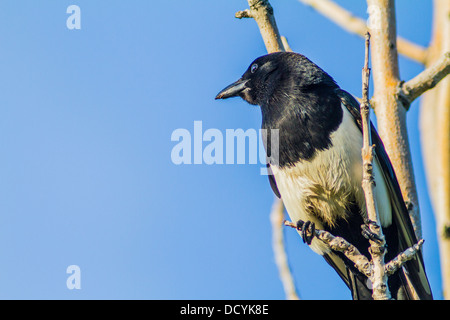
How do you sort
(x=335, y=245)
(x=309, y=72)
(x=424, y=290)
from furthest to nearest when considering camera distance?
(x=309, y=72)
(x=424, y=290)
(x=335, y=245)

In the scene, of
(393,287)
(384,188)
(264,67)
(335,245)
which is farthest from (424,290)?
(264,67)

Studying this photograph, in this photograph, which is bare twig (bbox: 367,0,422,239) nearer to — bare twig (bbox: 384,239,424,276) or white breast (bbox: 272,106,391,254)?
white breast (bbox: 272,106,391,254)

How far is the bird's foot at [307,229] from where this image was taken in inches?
213

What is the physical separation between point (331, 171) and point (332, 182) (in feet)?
0.32

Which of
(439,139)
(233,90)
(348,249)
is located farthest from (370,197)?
(439,139)

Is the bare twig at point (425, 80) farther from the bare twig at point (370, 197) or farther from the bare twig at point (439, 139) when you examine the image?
the bare twig at point (370, 197)

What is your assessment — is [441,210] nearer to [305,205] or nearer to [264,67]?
[305,205]

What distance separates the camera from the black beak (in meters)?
6.48

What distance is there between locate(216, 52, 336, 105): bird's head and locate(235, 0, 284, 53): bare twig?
1.14 feet

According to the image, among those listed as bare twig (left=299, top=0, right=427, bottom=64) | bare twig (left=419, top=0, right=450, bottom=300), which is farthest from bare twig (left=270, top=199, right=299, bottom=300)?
bare twig (left=299, top=0, right=427, bottom=64)

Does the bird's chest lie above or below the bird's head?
below

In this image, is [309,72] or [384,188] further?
[309,72]

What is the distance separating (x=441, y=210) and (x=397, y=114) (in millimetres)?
1748

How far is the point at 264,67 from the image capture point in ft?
20.7
